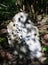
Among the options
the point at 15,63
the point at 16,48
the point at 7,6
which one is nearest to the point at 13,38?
the point at 16,48

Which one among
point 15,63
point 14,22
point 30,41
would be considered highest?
point 14,22

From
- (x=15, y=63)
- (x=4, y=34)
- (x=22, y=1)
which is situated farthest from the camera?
(x=22, y=1)

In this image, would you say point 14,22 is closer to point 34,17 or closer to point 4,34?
point 4,34

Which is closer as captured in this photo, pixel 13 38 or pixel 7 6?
pixel 13 38

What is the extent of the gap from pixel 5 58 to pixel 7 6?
2048 mm

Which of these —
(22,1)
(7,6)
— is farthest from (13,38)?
(7,6)

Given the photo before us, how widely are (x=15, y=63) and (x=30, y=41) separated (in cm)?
39

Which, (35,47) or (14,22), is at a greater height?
(14,22)

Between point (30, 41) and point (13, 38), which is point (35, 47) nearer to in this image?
point (30, 41)

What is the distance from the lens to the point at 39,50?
3.38 metres

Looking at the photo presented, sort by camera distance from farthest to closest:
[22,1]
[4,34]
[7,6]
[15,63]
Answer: [7,6] → [22,1] → [4,34] → [15,63]

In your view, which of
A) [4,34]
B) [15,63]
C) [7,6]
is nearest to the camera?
[15,63]

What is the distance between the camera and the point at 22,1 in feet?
15.6

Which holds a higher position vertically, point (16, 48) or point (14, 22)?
point (14, 22)
